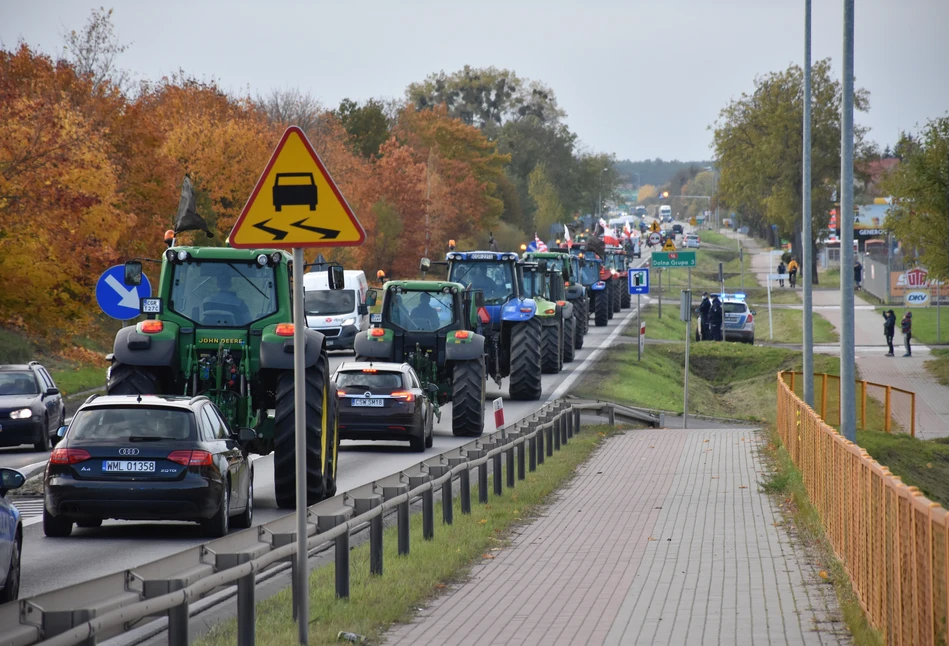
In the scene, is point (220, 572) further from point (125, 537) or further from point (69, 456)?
point (125, 537)

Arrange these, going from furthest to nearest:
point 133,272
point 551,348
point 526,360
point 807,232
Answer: point 551,348 → point 526,360 → point 807,232 → point 133,272

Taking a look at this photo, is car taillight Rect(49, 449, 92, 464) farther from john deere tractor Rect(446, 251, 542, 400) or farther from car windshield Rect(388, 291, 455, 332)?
john deere tractor Rect(446, 251, 542, 400)

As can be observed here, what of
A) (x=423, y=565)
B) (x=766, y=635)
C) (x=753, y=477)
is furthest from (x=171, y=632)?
(x=753, y=477)

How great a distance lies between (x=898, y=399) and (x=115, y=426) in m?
24.1

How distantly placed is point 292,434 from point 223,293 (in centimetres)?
207

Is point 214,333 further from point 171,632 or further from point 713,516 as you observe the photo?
point 171,632

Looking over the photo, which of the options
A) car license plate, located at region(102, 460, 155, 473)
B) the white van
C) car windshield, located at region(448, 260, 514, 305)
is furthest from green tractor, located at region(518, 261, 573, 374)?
car license plate, located at region(102, 460, 155, 473)

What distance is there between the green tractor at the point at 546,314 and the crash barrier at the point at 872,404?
6.61m

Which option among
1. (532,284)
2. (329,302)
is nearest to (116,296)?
(532,284)

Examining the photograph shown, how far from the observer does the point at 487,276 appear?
32344 mm

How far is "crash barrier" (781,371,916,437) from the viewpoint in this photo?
29828 mm

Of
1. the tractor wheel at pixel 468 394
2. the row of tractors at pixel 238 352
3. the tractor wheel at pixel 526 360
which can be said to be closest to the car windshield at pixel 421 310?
the tractor wheel at pixel 468 394

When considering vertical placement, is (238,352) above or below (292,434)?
above

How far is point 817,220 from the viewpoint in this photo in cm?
9969
